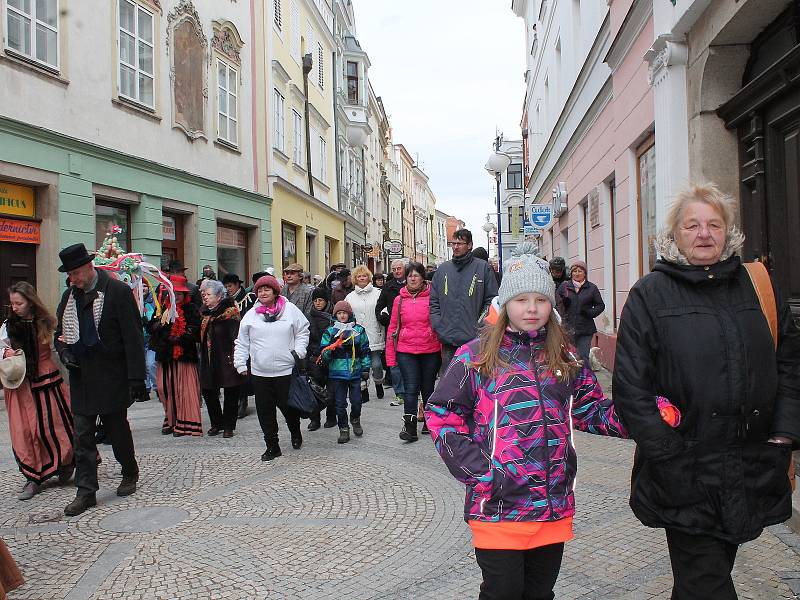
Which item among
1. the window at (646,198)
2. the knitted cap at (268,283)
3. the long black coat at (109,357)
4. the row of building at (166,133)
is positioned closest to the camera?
the long black coat at (109,357)

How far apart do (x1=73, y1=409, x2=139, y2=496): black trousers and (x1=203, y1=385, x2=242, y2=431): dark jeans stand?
2.22 meters

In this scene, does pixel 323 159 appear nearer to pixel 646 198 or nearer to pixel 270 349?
pixel 646 198

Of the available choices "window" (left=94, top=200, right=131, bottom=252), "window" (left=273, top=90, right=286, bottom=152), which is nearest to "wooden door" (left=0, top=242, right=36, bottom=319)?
"window" (left=94, top=200, right=131, bottom=252)

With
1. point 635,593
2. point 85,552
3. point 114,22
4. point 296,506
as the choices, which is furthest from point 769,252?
point 114,22

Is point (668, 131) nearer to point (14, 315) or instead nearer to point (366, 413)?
point (366, 413)

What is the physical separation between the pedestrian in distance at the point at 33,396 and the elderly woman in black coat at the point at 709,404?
4904 mm

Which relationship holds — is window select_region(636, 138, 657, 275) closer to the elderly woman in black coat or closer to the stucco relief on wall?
the elderly woman in black coat

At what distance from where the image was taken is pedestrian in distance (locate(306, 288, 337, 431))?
724cm

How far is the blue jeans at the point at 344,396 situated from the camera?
7352 mm

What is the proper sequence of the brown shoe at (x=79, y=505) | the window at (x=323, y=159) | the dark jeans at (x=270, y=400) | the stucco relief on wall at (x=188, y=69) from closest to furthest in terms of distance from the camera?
the brown shoe at (x=79, y=505) → the dark jeans at (x=270, y=400) → the stucco relief on wall at (x=188, y=69) → the window at (x=323, y=159)

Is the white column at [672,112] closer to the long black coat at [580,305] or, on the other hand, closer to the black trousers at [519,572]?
the long black coat at [580,305]

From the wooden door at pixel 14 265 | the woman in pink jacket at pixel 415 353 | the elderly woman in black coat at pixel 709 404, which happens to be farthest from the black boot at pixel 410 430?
the wooden door at pixel 14 265

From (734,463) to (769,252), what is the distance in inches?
155

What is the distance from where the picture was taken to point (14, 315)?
221 inches
